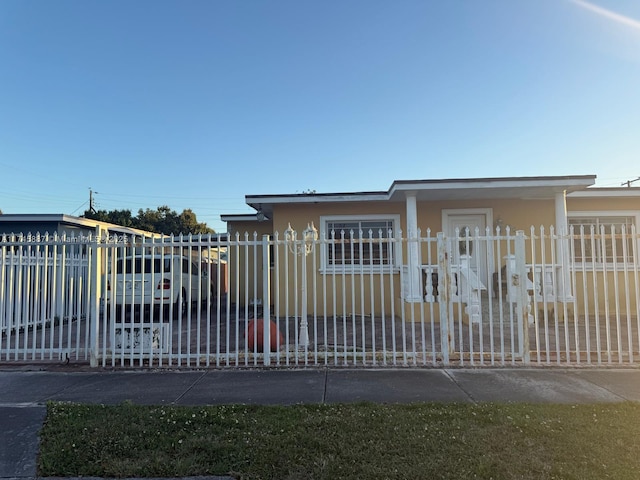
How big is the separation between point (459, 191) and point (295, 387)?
6.52 m

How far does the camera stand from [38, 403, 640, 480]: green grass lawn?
10.1 ft

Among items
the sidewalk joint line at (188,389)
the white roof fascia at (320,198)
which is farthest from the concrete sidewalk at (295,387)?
the white roof fascia at (320,198)

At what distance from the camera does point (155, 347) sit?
20.7ft

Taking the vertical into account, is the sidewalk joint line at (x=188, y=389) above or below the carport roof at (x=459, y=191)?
below

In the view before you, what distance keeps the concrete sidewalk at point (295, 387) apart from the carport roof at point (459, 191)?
4816 mm

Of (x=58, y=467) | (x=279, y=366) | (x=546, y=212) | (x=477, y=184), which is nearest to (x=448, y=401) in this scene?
(x=279, y=366)

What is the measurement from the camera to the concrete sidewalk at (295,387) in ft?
15.0

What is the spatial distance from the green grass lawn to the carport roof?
19.6ft

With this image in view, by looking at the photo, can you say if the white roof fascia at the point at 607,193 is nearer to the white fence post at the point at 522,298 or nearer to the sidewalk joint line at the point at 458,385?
the white fence post at the point at 522,298

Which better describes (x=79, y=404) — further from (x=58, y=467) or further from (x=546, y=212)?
(x=546, y=212)

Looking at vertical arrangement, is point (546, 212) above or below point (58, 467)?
above

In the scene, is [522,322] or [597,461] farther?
[522,322]

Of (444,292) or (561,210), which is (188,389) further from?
(561,210)

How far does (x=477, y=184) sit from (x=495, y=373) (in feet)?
16.6
